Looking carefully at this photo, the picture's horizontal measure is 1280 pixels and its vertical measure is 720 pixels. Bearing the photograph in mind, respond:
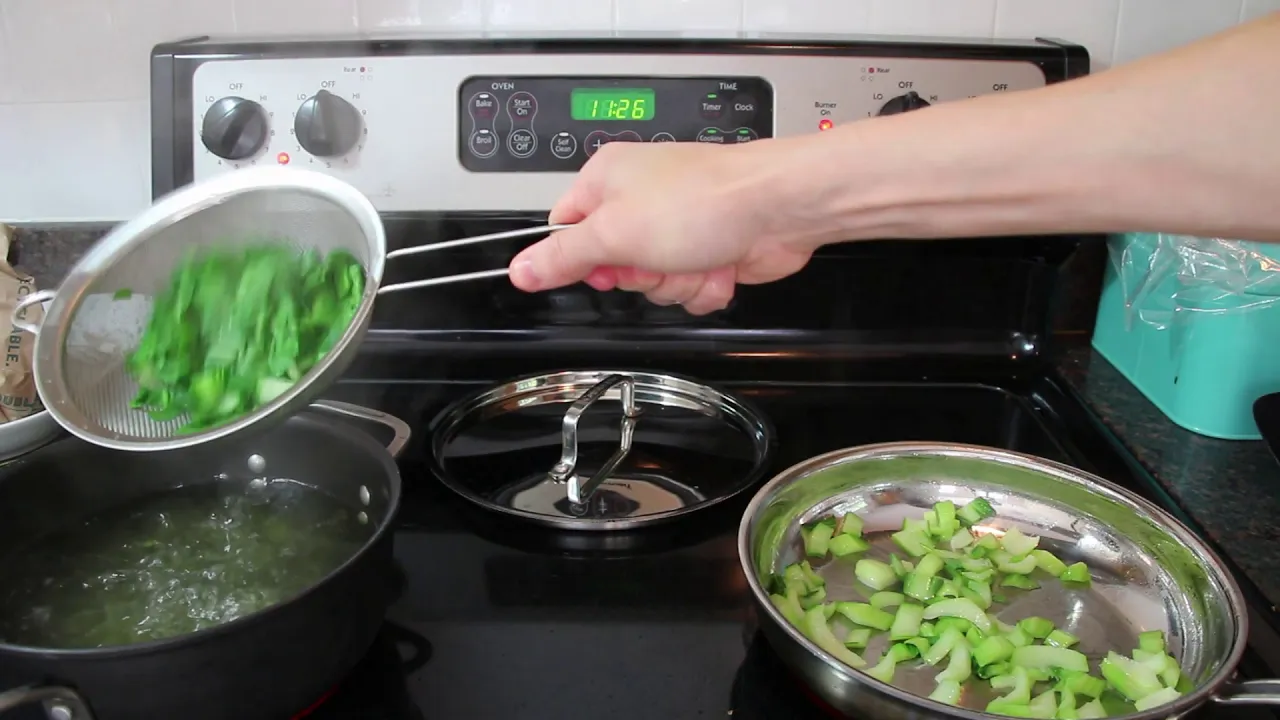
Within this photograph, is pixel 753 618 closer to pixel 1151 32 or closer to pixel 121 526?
pixel 121 526

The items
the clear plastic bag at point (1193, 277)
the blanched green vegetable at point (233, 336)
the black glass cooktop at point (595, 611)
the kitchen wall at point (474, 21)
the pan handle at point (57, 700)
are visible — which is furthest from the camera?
the kitchen wall at point (474, 21)

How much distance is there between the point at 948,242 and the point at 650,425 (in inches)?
13.2

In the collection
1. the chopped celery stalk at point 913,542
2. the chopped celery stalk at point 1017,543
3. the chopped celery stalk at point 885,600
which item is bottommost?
the chopped celery stalk at point 885,600

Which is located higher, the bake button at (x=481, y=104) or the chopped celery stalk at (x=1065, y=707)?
the bake button at (x=481, y=104)

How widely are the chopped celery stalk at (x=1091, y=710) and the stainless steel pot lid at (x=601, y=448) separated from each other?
0.28m

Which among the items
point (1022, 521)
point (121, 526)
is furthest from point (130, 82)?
point (1022, 521)

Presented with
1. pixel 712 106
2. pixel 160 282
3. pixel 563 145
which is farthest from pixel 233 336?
pixel 712 106

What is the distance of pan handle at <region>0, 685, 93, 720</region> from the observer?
0.47 meters

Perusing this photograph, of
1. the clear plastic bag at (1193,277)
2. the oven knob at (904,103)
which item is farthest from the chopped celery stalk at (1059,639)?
the oven knob at (904,103)

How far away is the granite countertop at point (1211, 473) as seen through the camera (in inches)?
27.0

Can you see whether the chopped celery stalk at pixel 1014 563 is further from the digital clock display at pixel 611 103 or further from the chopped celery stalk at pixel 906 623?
the digital clock display at pixel 611 103

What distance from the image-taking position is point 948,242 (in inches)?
36.4

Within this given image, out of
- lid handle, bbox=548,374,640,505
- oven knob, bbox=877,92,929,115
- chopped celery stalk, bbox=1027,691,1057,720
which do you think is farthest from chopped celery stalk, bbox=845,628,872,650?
oven knob, bbox=877,92,929,115

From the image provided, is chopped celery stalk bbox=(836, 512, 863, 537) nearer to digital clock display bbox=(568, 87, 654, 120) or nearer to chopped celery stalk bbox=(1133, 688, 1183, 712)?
chopped celery stalk bbox=(1133, 688, 1183, 712)
